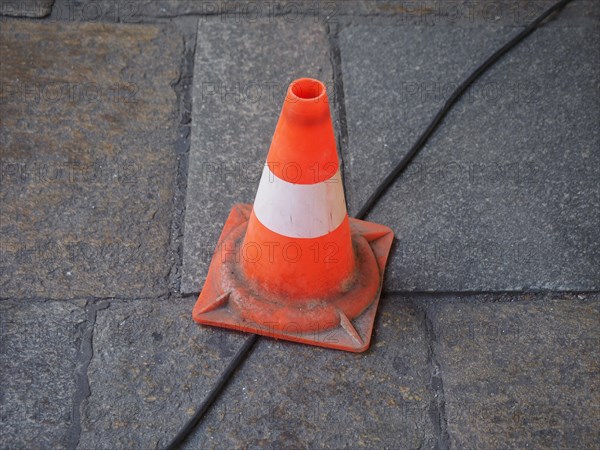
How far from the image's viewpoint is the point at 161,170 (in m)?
2.83

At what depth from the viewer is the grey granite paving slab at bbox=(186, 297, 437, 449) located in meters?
2.05

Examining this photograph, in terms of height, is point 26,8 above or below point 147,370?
above

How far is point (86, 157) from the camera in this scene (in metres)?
2.84

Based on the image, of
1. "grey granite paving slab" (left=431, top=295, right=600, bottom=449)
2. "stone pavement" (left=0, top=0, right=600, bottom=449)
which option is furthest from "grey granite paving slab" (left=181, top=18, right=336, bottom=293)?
"grey granite paving slab" (left=431, top=295, right=600, bottom=449)

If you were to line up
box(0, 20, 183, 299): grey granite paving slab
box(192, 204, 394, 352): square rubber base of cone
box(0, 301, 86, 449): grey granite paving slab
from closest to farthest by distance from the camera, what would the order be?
box(0, 301, 86, 449): grey granite paving slab → box(192, 204, 394, 352): square rubber base of cone → box(0, 20, 183, 299): grey granite paving slab

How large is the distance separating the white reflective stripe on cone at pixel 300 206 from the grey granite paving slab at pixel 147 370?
1.41 feet

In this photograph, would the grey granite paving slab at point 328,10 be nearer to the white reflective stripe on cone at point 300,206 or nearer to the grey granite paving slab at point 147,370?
the white reflective stripe on cone at point 300,206

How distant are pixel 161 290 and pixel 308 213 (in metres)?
0.66

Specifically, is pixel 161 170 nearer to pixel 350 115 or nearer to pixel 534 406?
pixel 350 115

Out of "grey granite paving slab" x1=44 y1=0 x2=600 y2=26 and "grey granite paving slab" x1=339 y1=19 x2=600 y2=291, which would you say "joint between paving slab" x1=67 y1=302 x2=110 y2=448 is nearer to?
"grey granite paving slab" x1=339 y1=19 x2=600 y2=291

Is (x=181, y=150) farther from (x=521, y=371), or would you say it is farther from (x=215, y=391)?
(x=521, y=371)

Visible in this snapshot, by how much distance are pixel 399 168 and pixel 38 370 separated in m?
1.60

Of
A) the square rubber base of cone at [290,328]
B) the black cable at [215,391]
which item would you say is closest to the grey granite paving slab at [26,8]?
the square rubber base of cone at [290,328]

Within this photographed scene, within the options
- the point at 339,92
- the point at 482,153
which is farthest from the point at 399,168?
the point at 339,92
